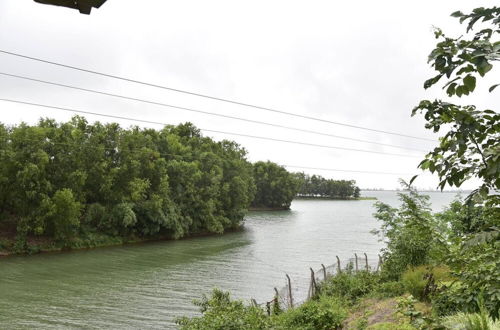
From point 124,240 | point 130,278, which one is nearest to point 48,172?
point 124,240

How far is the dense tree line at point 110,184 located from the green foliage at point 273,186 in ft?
124

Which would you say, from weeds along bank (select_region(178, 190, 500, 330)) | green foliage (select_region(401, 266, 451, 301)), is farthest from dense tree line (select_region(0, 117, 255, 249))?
green foliage (select_region(401, 266, 451, 301))

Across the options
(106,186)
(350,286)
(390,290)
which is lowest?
(350,286)

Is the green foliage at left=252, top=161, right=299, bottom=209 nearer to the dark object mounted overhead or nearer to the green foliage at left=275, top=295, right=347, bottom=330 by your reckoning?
the green foliage at left=275, top=295, right=347, bottom=330

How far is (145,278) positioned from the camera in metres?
26.2

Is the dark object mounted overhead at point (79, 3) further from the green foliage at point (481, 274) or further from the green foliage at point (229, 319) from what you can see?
the green foliage at point (229, 319)

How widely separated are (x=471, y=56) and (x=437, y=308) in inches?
354

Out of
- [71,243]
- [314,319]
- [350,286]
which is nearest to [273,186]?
Result: [71,243]

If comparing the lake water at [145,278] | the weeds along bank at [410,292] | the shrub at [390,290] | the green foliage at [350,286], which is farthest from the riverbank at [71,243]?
the shrub at [390,290]

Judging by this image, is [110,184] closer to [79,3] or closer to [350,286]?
[350,286]

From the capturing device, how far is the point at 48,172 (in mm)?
37531

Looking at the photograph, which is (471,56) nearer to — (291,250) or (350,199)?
(291,250)

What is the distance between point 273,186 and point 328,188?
80218 millimetres

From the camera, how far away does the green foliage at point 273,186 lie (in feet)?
328
